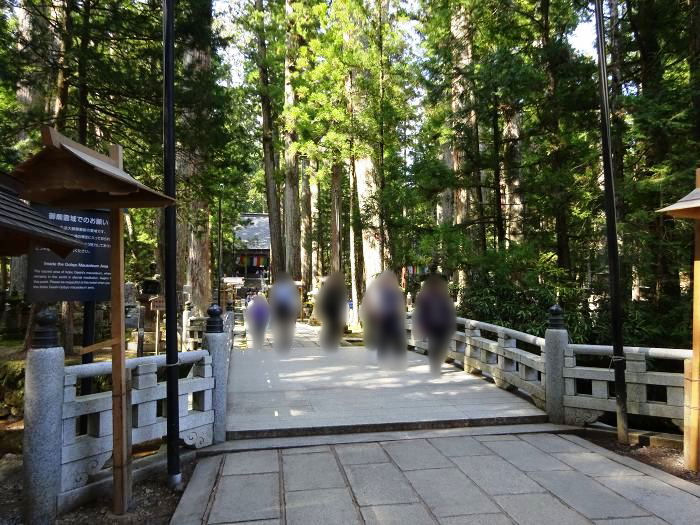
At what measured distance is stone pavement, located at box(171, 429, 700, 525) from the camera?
11.7 feet

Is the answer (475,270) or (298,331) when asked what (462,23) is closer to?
(475,270)

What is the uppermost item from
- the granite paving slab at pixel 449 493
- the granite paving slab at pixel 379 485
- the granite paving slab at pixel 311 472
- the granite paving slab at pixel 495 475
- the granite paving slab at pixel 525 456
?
the granite paving slab at pixel 311 472

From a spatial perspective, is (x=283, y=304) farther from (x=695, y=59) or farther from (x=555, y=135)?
(x=695, y=59)

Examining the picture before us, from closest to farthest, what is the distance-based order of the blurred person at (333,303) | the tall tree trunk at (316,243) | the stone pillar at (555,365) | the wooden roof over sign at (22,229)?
1. the wooden roof over sign at (22,229)
2. the stone pillar at (555,365)
3. the blurred person at (333,303)
4. the tall tree trunk at (316,243)

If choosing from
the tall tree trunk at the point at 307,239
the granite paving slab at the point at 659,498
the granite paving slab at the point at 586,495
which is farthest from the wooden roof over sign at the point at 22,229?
the tall tree trunk at the point at 307,239

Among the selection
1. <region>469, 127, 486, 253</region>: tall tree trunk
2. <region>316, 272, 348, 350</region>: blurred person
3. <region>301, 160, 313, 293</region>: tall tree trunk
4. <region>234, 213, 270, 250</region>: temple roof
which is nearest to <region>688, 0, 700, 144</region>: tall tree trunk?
<region>469, 127, 486, 253</region>: tall tree trunk

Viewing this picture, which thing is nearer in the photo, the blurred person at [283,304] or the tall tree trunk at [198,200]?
the blurred person at [283,304]

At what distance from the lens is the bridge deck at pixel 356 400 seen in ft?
18.3

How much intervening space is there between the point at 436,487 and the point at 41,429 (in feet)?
10.1

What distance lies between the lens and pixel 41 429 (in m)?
3.63

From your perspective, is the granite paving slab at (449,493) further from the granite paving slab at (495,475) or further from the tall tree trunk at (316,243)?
the tall tree trunk at (316,243)

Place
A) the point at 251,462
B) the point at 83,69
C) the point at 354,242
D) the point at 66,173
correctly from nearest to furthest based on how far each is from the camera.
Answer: the point at 66,173 < the point at 251,462 < the point at 83,69 < the point at 354,242

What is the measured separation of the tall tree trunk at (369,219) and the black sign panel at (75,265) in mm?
6591

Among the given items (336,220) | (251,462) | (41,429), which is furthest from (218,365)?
(336,220)
